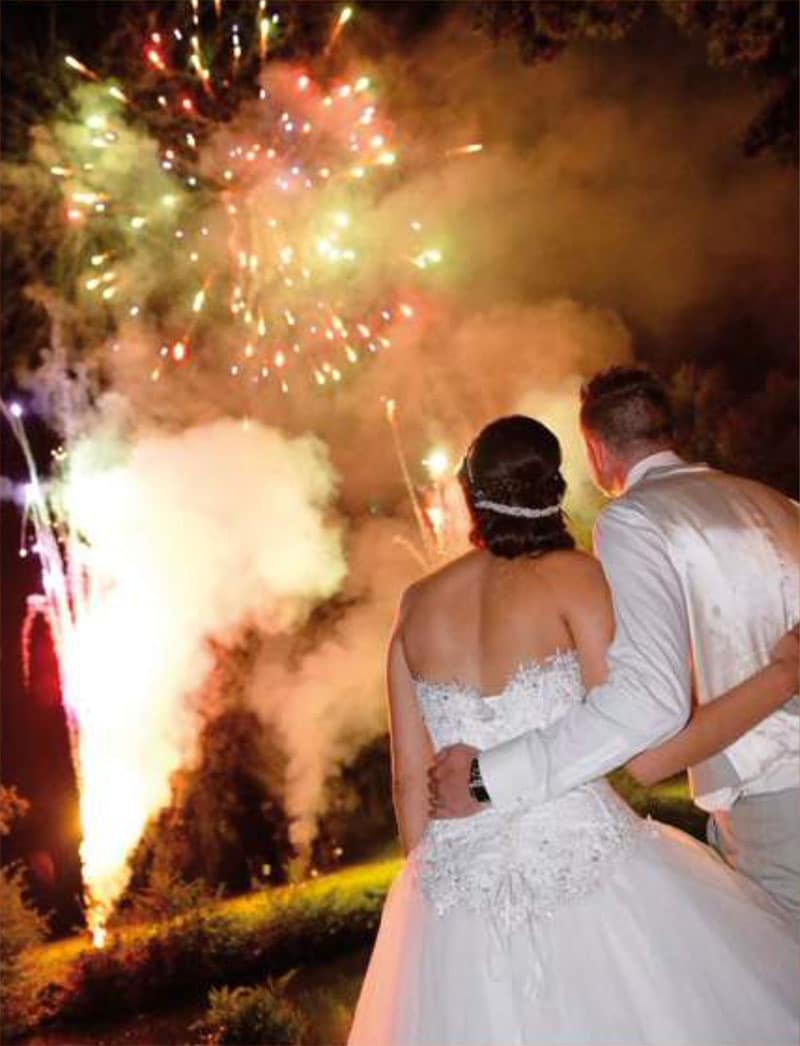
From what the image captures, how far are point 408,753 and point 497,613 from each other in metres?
0.44

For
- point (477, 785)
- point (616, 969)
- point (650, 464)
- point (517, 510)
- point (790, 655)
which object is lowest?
point (616, 969)

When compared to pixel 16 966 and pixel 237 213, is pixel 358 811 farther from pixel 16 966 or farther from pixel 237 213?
pixel 237 213

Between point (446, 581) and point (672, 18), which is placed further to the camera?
point (672, 18)

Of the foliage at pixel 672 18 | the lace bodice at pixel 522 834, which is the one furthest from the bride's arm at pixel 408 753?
the foliage at pixel 672 18

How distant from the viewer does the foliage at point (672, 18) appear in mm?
8773

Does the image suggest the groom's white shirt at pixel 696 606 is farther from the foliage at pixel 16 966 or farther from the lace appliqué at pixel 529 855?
the foliage at pixel 16 966

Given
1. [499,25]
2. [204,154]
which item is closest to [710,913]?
[204,154]

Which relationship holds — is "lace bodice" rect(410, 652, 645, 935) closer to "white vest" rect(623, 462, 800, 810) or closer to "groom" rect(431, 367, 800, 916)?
"groom" rect(431, 367, 800, 916)

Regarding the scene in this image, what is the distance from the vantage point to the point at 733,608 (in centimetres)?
260

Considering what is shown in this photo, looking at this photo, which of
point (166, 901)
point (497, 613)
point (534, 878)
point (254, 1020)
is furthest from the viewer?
point (166, 901)

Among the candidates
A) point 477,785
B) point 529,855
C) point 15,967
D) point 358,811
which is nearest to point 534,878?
point 529,855

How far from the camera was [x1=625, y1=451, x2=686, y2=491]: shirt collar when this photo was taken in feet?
9.19

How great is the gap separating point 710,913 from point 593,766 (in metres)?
0.43

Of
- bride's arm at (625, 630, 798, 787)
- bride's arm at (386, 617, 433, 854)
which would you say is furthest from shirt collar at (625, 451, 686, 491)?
bride's arm at (386, 617, 433, 854)
